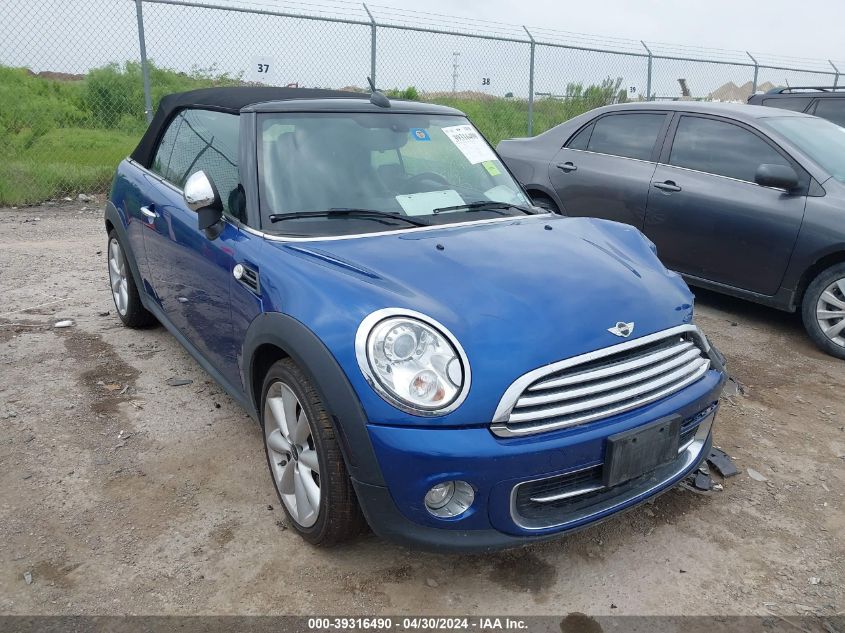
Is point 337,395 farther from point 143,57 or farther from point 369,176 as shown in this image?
point 143,57

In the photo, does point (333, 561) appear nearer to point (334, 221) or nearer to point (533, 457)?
point (533, 457)

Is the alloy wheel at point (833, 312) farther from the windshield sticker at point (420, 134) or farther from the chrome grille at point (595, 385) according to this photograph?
the windshield sticker at point (420, 134)

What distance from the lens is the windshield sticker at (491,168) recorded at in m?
3.56

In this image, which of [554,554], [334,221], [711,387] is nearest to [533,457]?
[554,554]

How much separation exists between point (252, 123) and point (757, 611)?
2.78 m

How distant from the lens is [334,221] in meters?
2.84

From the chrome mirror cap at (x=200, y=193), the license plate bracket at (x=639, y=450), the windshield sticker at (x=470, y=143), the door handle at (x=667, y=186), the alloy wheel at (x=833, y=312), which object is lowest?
the alloy wheel at (x=833, y=312)

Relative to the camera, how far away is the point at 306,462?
2.47 meters

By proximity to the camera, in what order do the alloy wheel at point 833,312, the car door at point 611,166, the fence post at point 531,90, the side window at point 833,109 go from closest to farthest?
1. the alloy wheel at point 833,312
2. the car door at point 611,166
3. the side window at point 833,109
4. the fence post at point 531,90

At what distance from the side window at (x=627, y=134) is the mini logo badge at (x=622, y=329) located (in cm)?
374

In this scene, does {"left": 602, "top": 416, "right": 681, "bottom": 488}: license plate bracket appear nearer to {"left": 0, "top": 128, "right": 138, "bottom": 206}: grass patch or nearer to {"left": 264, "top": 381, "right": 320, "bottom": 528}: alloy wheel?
{"left": 264, "top": 381, "right": 320, "bottom": 528}: alloy wheel

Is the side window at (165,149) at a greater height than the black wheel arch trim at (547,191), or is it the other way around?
the side window at (165,149)

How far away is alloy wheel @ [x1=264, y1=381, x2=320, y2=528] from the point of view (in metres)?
2.44

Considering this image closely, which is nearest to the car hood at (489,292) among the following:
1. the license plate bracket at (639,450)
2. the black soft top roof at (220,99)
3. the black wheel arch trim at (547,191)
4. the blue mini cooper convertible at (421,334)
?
the blue mini cooper convertible at (421,334)
